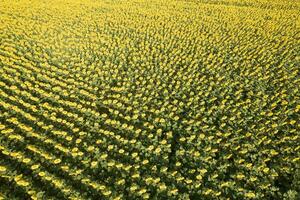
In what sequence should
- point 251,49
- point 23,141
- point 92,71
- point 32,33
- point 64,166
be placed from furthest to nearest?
point 32,33, point 251,49, point 92,71, point 23,141, point 64,166

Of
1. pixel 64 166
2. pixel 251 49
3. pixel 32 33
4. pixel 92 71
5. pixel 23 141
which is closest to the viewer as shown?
pixel 64 166

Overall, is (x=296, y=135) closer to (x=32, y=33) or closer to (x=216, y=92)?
Result: (x=216, y=92)

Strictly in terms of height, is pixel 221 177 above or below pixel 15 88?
below

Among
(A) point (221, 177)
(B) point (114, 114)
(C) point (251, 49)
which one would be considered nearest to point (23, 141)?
(B) point (114, 114)

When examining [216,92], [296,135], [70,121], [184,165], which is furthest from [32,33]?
[296,135]

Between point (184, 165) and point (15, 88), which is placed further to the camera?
point (15, 88)

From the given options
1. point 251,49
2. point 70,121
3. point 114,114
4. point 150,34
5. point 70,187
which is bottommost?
point 70,187
